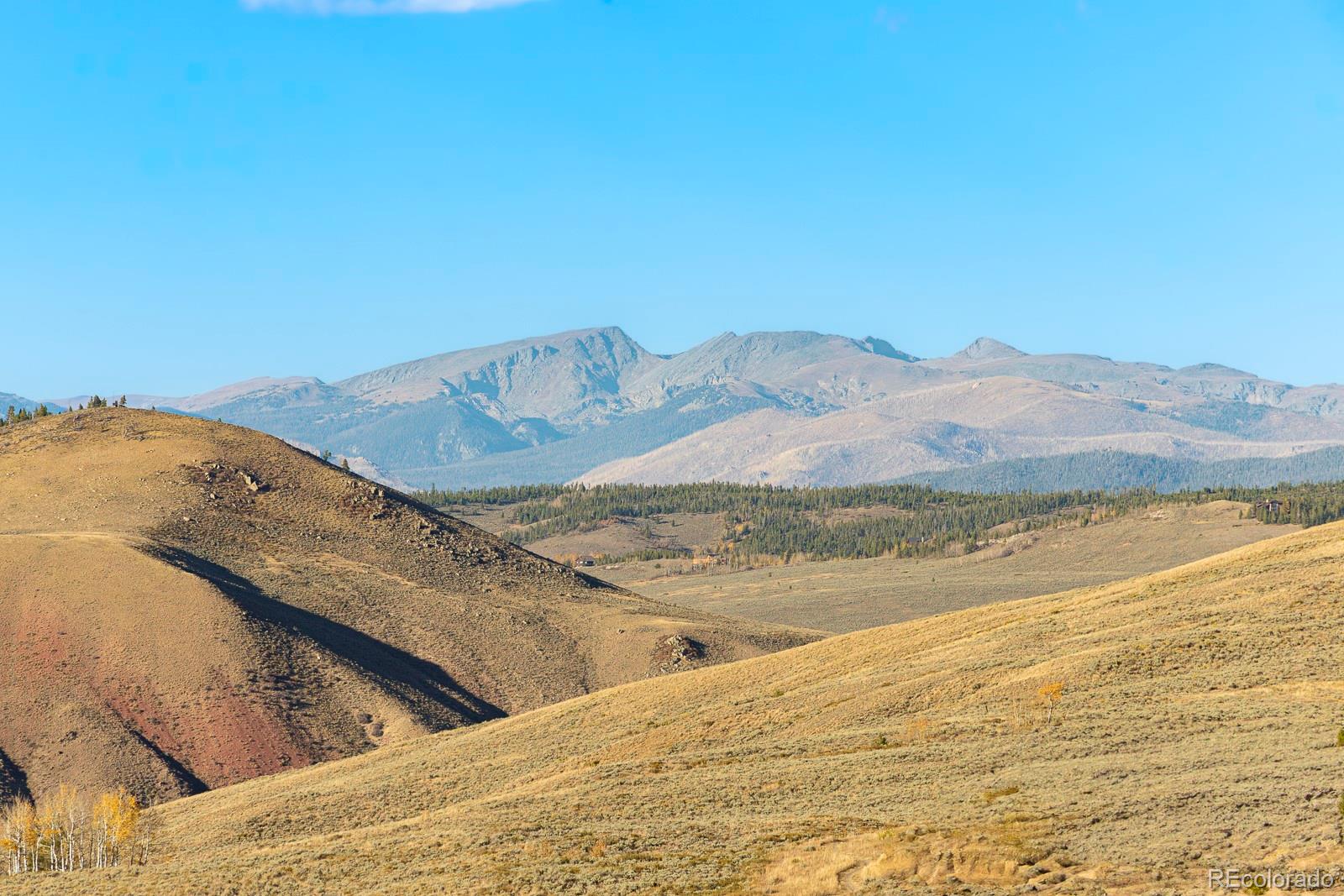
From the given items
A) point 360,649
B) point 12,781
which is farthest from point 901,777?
point 360,649

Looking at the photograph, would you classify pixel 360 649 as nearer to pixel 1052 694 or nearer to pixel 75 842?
pixel 75 842

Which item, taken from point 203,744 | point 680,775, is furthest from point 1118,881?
point 203,744

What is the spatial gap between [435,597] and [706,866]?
89196mm

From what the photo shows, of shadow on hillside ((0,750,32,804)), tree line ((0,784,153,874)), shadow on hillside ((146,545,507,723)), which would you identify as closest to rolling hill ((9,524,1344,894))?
tree line ((0,784,153,874))

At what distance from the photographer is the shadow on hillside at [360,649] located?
104 m

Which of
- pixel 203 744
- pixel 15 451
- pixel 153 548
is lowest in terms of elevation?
pixel 203 744

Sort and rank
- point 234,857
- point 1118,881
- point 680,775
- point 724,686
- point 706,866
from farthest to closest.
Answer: point 724,686
point 680,775
point 234,857
point 706,866
point 1118,881

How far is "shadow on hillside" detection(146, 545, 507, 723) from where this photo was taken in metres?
104

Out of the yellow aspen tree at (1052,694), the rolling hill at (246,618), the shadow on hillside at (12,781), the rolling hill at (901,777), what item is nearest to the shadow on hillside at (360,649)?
the rolling hill at (246,618)

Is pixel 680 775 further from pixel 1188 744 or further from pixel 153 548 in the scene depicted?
pixel 153 548

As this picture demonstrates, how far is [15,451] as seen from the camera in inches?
5753

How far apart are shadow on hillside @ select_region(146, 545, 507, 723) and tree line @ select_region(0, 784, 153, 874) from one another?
35621 millimetres

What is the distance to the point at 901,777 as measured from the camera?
5019 centimetres

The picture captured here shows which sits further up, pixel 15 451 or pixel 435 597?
pixel 15 451
